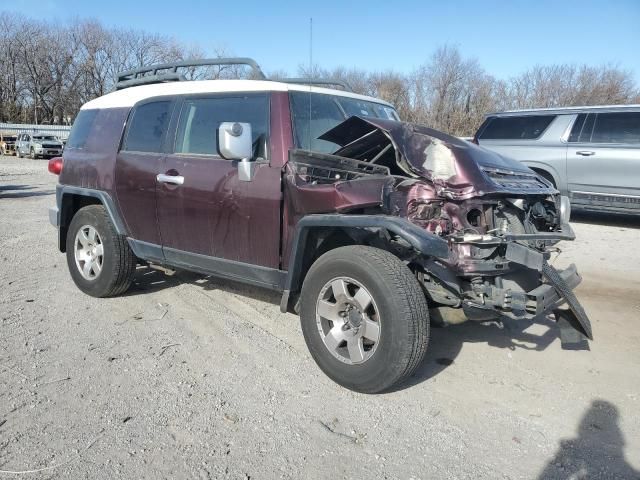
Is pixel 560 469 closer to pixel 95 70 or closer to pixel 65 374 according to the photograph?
pixel 65 374

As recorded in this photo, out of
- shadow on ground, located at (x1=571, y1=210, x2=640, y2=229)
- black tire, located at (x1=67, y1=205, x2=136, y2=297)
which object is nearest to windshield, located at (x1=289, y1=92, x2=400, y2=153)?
black tire, located at (x1=67, y1=205, x2=136, y2=297)

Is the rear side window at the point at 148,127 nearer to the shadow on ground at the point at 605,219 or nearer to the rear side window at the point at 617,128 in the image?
the rear side window at the point at 617,128

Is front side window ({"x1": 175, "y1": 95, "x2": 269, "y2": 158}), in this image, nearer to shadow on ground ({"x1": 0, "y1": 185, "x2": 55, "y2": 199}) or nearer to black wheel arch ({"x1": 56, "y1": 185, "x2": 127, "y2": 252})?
black wheel arch ({"x1": 56, "y1": 185, "x2": 127, "y2": 252})

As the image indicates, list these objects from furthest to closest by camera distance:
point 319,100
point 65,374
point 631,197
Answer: point 631,197 → point 319,100 → point 65,374

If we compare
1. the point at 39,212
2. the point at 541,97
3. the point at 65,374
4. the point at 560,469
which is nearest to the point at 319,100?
the point at 65,374

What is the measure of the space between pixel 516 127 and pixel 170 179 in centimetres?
758

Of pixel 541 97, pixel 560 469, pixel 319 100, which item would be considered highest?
pixel 541 97

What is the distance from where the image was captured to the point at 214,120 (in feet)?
13.9

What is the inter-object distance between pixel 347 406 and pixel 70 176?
3.80 m

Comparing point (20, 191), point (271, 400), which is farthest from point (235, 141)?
point (20, 191)

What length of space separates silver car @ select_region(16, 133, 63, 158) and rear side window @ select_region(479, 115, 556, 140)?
1059 inches

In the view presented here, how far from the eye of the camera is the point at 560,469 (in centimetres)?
263

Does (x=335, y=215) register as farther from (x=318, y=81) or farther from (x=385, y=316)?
(x=318, y=81)

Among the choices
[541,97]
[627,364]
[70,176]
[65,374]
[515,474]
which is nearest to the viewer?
[515,474]
